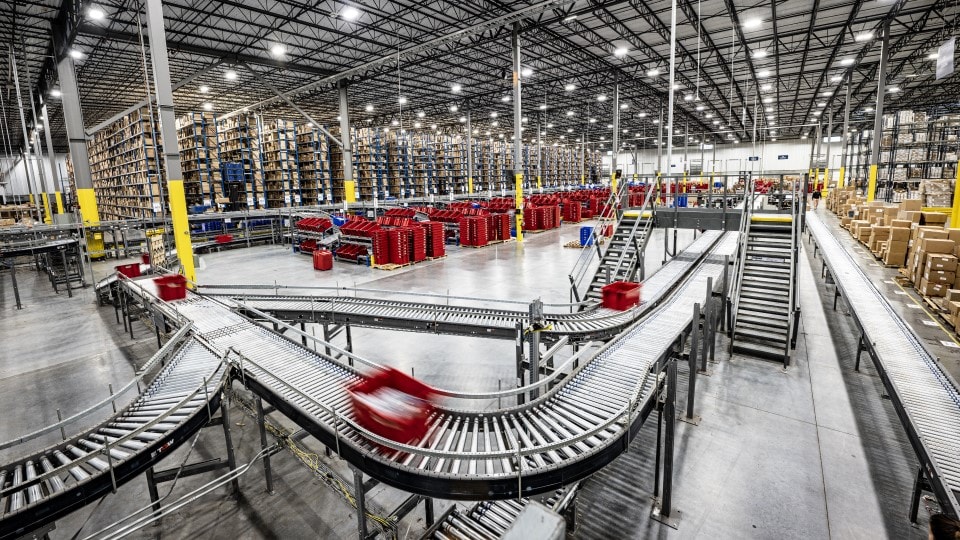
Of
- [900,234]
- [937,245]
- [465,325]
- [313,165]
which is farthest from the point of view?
[313,165]

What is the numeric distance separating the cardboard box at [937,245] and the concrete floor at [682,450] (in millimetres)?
2811

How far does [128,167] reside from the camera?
74.1ft

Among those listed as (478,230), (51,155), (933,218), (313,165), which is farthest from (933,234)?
(51,155)

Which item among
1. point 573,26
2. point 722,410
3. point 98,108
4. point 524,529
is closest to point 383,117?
point 98,108

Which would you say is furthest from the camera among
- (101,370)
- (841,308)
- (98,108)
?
(98,108)

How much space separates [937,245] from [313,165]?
26375mm

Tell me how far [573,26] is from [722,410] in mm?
18233

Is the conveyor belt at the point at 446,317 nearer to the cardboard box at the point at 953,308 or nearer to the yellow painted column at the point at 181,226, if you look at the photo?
the yellow painted column at the point at 181,226

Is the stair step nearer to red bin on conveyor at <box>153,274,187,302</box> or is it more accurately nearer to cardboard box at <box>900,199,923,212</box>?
cardboard box at <box>900,199,923,212</box>

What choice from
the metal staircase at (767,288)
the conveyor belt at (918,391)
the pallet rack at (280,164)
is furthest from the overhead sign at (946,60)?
the pallet rack at (280,164)

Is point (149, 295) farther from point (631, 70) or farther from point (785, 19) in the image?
point (631, 70)

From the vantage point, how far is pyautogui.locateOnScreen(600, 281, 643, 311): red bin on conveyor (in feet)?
24.9

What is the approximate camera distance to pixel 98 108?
31984 mm

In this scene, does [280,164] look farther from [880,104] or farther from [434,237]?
[880,104]
